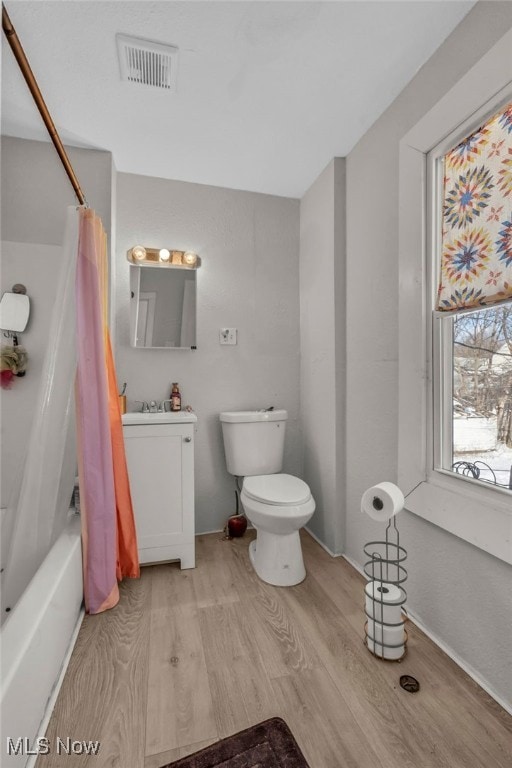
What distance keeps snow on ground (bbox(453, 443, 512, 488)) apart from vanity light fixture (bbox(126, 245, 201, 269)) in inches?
72.3

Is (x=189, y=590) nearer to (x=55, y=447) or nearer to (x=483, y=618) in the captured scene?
(x=55, y=447)

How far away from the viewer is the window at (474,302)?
1166 millimetres

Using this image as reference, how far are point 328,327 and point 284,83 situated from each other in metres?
1.17

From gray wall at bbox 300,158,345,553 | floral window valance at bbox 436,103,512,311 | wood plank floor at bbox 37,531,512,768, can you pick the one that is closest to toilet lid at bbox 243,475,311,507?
gray wall at bbox 300,158,345,553

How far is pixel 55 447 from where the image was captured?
146 cm

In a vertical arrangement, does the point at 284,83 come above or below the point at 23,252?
above

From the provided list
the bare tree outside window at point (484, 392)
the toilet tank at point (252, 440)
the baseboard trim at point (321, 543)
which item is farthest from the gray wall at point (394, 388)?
the toilet tank at point (252, 440)

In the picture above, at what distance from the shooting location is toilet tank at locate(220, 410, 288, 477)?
224 cm

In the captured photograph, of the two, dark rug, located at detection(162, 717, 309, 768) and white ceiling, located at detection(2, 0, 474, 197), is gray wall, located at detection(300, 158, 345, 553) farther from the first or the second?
dark rug, located at detection(162, 717, 309, 768)

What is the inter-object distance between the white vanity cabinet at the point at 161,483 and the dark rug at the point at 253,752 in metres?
0.98

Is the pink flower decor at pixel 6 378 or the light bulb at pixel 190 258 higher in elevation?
the light bulb at pixel 190 258

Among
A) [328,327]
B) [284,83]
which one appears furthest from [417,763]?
[284,83]

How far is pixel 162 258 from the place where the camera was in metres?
2.21

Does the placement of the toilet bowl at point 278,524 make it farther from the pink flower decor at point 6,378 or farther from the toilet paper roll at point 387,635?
the pink flower decor at point 6,378
